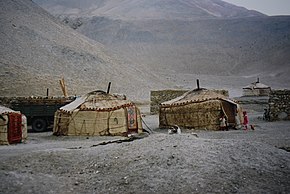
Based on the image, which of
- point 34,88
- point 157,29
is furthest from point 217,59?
point 34,88

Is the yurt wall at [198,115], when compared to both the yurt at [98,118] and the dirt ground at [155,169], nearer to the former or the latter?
the yurt at [98,118]

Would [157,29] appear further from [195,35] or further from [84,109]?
[84,109]

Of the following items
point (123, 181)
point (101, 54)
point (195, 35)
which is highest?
point (195, 35)

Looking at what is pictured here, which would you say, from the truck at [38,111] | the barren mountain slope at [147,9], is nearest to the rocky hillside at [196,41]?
the barren mountain slope at [147,9]

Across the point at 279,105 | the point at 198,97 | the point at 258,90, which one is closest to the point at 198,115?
the point at 198,97

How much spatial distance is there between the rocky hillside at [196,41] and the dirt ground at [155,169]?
41.2 m

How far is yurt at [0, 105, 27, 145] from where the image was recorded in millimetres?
10719

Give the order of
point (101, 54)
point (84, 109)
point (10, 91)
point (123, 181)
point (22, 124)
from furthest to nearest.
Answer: point (101, 54)
point (10, 91)
point (84, 109)
point (22, 124)
point (123, 181)

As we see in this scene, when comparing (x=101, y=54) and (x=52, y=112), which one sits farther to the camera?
(x=101, y=54)

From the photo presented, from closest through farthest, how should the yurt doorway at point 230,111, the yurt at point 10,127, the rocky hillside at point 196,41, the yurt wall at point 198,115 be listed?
the yurt at point 10,127
the yurt wall at point 198,115
the yurt doorway at point 230,111
the rocky hillside at point 196,41

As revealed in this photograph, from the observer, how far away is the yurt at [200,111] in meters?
13.6

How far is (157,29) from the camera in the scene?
239 feet

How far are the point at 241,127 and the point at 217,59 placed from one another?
49764 mm

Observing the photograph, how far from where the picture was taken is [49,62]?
1425 inches
